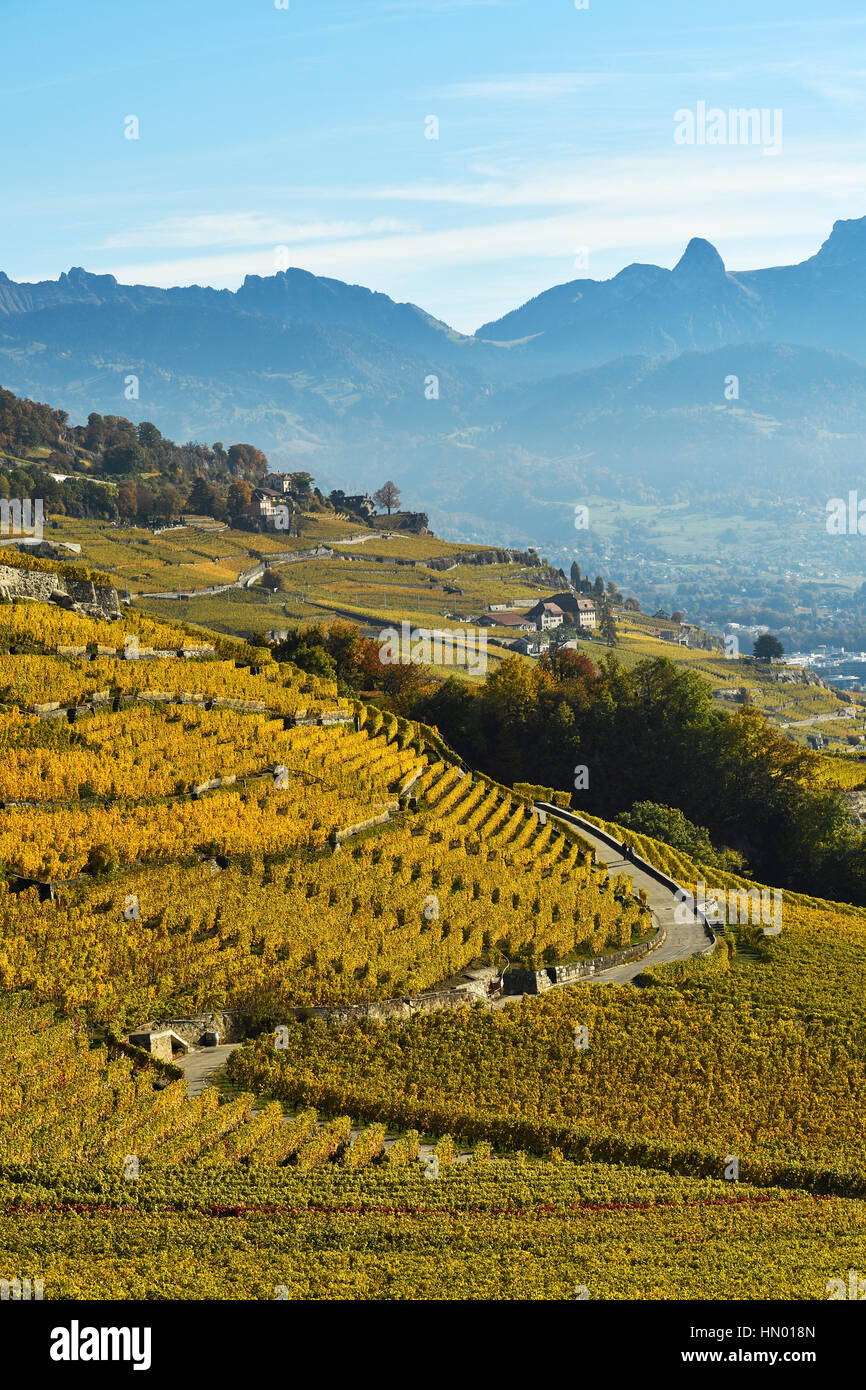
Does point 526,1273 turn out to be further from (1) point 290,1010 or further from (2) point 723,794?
(2) point 723,794

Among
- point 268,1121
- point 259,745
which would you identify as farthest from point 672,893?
point 268,1121

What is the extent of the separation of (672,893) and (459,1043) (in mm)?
18749

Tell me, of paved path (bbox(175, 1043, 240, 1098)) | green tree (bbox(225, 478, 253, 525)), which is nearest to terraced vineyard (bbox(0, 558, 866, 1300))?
paved path (bbox(175, 1043, 240, 1098))

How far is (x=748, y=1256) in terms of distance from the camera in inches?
799

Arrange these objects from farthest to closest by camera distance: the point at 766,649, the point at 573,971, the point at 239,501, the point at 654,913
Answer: the point at 766,649 → the point at 239,501 → the point at 654,913 → the point at 573,971

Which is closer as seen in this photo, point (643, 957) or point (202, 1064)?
point (202, 1064)

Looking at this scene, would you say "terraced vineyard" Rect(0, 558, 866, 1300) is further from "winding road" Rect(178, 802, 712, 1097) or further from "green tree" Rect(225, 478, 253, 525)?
"green tree" Rect(225, 478, 253, 525)

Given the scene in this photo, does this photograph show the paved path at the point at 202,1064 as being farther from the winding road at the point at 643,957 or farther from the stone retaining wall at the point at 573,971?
the stone retaining wall at the point at 573,971

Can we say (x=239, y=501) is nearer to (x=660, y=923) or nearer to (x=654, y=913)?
(x=654, y=913)

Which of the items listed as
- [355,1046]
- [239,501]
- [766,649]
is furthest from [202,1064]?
[766,649]

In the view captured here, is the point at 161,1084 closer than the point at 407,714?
Yes

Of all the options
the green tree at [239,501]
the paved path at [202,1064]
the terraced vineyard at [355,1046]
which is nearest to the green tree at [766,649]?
the green tree at [239,501]

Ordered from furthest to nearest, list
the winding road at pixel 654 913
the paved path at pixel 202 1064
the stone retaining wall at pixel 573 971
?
the winding road at pixel 654 913 < the stone retaining wall at pixel 573 971 < the paved path at pixel 202 1064
